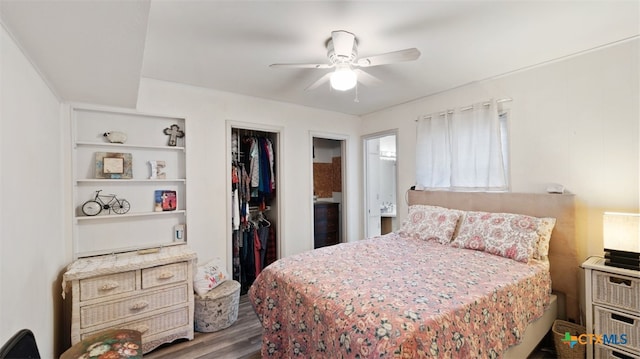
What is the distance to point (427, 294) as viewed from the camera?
1.51 m

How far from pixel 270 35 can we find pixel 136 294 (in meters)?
2.23

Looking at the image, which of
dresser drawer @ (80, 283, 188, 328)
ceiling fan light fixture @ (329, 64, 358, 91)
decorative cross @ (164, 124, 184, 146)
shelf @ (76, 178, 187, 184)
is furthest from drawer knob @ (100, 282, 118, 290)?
ceiling fan light fixture @ (329, 64, 358, 91)

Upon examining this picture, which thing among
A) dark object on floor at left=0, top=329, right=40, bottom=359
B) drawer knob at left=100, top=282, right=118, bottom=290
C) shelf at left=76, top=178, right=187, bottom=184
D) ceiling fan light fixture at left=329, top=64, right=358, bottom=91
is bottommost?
drawer knob at left=100, top=282, right=118, bottom=290

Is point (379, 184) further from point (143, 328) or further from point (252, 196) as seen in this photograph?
point (143, 328)

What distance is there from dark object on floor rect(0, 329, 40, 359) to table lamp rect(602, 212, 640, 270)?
325 cm

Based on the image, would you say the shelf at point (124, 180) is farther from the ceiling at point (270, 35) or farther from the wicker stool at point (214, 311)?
the wicker stool at point (214, 311)

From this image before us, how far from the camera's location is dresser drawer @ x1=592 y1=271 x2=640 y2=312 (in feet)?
5.72

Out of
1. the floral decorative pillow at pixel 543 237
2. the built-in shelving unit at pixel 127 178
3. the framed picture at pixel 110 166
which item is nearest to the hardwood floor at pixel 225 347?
the floral decorative pillow at pixel 543 237

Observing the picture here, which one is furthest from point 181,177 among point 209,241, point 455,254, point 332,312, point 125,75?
point 455,254

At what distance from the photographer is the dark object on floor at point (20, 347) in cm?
98

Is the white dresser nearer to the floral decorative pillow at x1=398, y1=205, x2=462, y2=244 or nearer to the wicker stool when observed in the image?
the wicker stool

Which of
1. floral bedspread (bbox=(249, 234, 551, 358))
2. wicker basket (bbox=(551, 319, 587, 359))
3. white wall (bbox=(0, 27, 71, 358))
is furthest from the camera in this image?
wicker basket (bbox=(551, 319, 587, 359))

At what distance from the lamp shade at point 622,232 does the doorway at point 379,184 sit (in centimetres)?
238

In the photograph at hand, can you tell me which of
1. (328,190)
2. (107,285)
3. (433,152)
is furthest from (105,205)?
(433,152)
